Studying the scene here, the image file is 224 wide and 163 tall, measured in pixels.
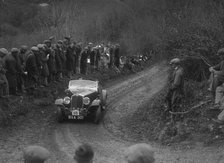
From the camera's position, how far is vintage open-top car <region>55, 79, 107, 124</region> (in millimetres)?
16097

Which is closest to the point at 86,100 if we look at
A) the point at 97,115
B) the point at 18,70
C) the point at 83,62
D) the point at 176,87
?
the point at 97,115

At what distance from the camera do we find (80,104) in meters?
16.4

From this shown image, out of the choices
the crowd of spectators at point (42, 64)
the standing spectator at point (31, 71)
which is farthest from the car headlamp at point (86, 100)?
the standing spectator at point (31, 71)

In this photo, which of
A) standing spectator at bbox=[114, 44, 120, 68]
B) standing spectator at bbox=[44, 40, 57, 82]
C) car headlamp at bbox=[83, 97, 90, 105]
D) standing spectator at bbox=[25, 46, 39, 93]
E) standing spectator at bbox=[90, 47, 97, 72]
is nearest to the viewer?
car headlamp at bbox=[83, 97, 90, 105]

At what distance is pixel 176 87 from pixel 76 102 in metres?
3.49

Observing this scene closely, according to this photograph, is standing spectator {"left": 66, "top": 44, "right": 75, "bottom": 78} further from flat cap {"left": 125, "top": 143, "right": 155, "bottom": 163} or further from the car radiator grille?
flat cap {"left": 125, "top": 143, "right": 155, "bottom": 163}

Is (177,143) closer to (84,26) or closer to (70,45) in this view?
(70,45)

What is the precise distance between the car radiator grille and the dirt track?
586mm

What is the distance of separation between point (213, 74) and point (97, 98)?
442 centimetres

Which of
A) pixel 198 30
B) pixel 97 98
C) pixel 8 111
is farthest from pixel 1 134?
pixel 198 30

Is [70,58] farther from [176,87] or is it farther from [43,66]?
[176,87]

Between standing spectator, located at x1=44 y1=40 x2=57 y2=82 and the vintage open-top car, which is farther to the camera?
standing spectator, located at x1=44 y1=40 x2=57 y2=82

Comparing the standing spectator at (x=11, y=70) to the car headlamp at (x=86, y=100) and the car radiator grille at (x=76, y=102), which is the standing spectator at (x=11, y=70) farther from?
the car headlamp at (x=86, y=100)

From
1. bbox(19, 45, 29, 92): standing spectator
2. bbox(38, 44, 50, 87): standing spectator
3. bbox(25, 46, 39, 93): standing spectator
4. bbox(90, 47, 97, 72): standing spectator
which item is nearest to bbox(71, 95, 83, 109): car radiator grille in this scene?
bbox(19, 45, 29, 92): standing spectator
